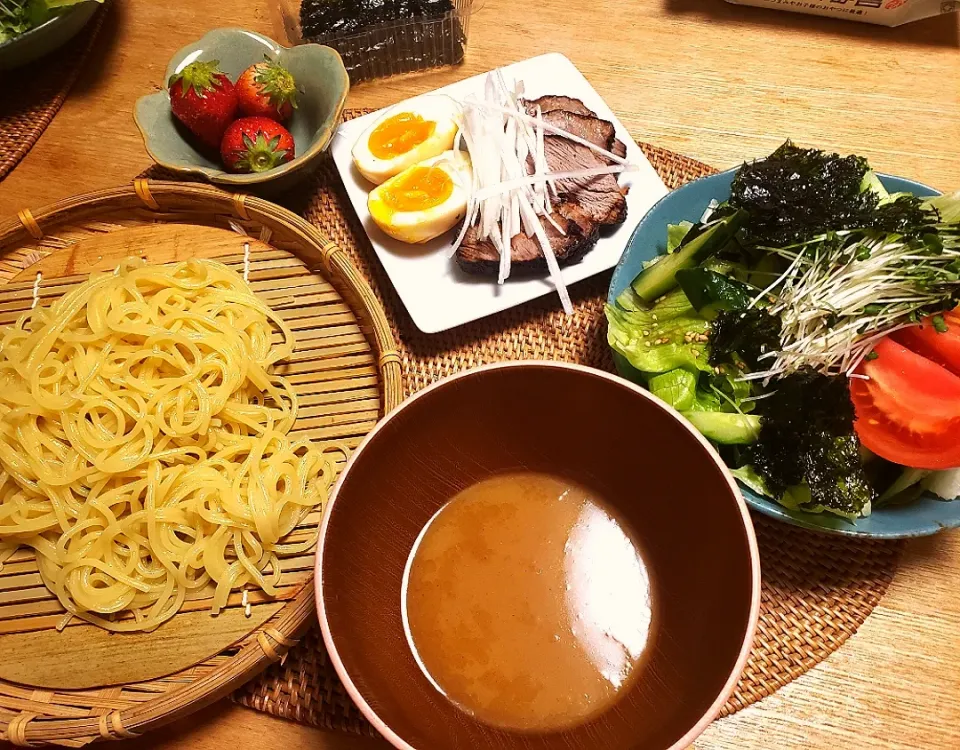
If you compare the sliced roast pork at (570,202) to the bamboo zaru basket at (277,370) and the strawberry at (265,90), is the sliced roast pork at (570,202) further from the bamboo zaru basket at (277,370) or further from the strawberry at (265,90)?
the strawberry at (265,90)

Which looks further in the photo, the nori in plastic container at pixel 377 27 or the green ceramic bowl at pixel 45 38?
the nori in plastic container at pixel 377 27

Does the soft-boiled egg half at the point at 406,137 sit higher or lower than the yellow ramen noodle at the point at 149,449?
higher

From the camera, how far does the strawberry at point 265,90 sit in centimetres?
167

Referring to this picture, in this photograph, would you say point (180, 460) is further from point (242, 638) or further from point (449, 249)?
point (449, 249)

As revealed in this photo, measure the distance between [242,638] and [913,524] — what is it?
1.23 metres

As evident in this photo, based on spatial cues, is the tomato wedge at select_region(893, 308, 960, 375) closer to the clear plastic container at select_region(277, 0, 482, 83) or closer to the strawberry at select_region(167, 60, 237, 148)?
the clear plastic container at select_region(277, 0, 482, 83)

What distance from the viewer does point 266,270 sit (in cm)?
159

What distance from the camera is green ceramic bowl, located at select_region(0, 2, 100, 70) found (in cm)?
175

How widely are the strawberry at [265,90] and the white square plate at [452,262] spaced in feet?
0.53

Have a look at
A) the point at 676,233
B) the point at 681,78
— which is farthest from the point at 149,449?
the point at 681,78

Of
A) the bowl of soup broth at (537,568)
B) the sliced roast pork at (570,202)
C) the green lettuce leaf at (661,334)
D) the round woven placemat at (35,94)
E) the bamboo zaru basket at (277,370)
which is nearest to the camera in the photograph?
the bowl of soup broth at (537,568)

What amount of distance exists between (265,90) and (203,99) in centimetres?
15

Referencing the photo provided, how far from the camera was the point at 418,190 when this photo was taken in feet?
5.36

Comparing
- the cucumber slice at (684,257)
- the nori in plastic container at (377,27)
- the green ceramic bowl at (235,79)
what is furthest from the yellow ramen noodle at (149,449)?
the nori in plastic container at (377,27)
